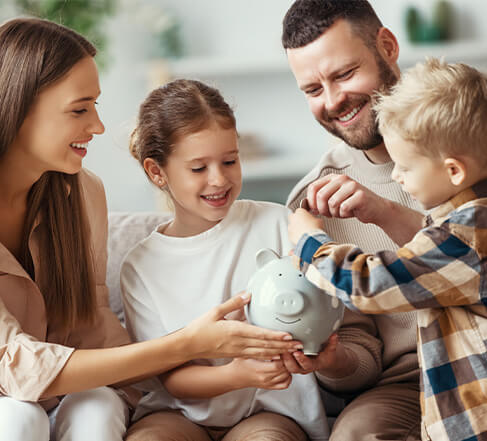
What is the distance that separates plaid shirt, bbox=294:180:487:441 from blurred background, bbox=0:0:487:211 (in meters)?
3.25

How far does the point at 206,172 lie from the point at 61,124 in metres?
0.34

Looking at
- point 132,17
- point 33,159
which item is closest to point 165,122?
point 33,159

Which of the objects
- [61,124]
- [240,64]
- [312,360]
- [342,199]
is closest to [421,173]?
[342,199]

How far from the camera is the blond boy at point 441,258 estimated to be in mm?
1165

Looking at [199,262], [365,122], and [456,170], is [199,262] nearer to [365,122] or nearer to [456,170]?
[365,122]

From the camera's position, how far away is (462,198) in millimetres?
1211

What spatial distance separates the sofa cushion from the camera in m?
1.95

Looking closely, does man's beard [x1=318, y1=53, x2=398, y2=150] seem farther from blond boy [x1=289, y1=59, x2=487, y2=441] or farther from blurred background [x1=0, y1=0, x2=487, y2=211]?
blurred background [x1=0, y1=0, x2=487, y2=211]

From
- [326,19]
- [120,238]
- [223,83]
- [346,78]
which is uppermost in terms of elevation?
[223,83]

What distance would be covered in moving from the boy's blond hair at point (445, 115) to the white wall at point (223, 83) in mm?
3355

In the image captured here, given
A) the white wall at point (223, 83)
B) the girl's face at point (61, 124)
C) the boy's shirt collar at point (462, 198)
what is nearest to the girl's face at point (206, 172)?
the girl's face at point (61, 124)

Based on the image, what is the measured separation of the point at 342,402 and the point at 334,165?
61 cm

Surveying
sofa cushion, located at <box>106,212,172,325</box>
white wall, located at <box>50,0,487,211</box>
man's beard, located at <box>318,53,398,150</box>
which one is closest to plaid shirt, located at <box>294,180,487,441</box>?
man's beard, located at <box>318,53,398,150</box>

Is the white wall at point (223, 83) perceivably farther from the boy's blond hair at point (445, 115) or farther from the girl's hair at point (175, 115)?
the boy's blond hair at point (445, 115)
